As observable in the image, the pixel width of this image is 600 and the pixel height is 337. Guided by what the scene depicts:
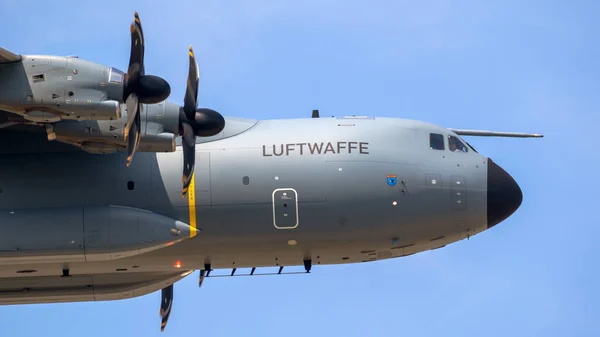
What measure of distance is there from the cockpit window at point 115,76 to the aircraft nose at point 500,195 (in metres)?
7.77

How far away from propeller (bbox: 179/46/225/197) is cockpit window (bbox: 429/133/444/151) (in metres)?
4.54

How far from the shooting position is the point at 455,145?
1091 inches

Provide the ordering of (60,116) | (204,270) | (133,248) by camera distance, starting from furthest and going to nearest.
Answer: (204,270) < (133,248) < (60,116)

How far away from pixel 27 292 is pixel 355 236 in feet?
23.0

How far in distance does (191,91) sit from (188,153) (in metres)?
1.17

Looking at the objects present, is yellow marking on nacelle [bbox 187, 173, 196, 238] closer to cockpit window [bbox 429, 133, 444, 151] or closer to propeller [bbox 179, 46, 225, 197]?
propeller [bbox 179, 46, 225, 197]

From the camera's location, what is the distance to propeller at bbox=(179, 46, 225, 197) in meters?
25.6

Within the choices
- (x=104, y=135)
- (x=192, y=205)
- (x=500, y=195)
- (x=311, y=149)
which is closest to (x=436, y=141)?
(x=500, y=195)

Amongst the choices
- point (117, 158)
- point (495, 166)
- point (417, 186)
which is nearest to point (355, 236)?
point (417, 186)

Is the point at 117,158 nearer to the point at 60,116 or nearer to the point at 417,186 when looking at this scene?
the point at 60,116

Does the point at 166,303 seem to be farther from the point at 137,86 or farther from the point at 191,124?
the point at 137,86

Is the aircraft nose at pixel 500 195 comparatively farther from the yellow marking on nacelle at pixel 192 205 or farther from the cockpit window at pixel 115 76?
the cockpit window at pixel 115 76

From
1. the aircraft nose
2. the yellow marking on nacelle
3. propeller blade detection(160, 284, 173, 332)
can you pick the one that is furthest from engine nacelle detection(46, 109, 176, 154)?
the aircraft nose

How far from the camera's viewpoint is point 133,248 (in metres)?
26.2
